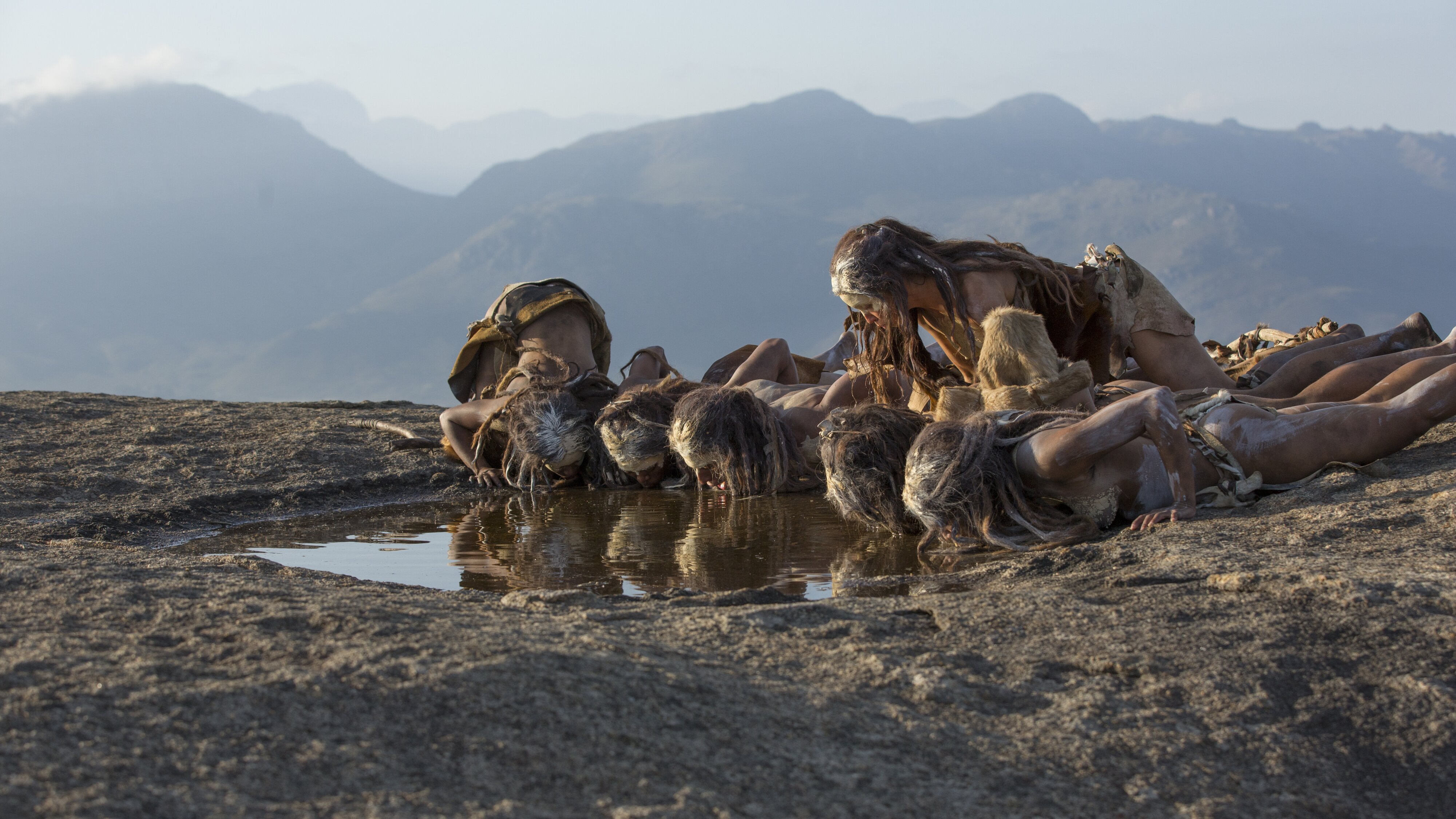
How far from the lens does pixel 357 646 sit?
6.49ft

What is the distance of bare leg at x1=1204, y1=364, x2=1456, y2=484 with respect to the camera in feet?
12.9

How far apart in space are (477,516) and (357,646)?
299cm

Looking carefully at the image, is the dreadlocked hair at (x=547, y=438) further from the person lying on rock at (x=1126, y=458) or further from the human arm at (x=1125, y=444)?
the human arm at (x=1125, y=444)

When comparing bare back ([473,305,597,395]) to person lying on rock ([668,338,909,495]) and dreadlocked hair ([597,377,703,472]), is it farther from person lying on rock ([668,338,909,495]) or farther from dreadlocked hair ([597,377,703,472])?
person lying on rock ([668,338,909,495])

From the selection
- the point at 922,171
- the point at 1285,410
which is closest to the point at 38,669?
the point at 1285,410

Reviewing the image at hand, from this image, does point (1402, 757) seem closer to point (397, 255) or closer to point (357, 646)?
point (357, 646)

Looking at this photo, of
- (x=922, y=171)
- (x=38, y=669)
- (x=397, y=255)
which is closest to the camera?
(x=38, y=669)

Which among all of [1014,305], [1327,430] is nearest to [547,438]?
[1014,305]

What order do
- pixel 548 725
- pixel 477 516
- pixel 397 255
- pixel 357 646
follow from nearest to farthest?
pixel 548 725 → pixel 357 646 → pixel 477 516 → pixel 397 255

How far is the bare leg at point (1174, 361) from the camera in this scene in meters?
5.23

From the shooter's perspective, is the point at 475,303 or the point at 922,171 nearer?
the point at 475,303

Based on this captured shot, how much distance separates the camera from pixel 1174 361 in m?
5.25

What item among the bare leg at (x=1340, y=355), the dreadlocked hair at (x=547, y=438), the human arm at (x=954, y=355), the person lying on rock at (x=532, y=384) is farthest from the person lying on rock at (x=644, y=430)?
the bare leg at (x=1340, y=355)

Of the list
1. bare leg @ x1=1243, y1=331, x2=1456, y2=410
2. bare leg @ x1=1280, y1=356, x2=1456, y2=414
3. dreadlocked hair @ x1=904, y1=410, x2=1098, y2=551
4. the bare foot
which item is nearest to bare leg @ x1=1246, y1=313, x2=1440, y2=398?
bare leg @ x1=1243, y1=331, x2=1456, y2=410
